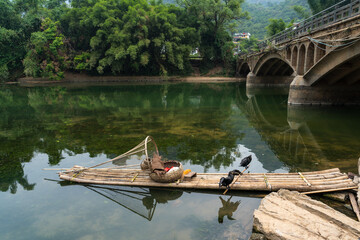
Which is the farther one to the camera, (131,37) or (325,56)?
(131,37)

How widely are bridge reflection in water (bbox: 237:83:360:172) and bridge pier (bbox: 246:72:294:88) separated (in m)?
19.1

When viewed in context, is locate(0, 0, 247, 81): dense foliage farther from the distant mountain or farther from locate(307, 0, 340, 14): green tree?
the distant mountain

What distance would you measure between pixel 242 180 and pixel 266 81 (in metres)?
36.6

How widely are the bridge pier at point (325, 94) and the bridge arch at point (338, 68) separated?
0.53 meters

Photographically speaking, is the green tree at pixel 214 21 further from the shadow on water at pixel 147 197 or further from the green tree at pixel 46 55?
the shadow on water at pixel 147 197

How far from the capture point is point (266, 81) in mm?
42031

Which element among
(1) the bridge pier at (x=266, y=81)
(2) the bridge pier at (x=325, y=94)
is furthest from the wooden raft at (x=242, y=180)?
(1) the bridge pier at (x=266, y=81)

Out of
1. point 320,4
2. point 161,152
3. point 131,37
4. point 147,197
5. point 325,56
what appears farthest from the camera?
point 131,37

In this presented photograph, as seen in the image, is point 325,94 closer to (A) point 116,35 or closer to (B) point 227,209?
(B) point 227,209

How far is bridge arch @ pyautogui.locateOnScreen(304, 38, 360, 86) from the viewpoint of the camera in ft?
52.3

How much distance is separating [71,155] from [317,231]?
951 centimetres

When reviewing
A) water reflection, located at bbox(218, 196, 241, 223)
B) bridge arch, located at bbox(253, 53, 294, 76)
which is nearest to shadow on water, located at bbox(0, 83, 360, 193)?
water reflection, located at bbox(218, 196, 241, 223)

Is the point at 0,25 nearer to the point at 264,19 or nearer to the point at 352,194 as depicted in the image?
the point at 352,194

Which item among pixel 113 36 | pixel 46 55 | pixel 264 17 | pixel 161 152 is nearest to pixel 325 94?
pixel 161 152
